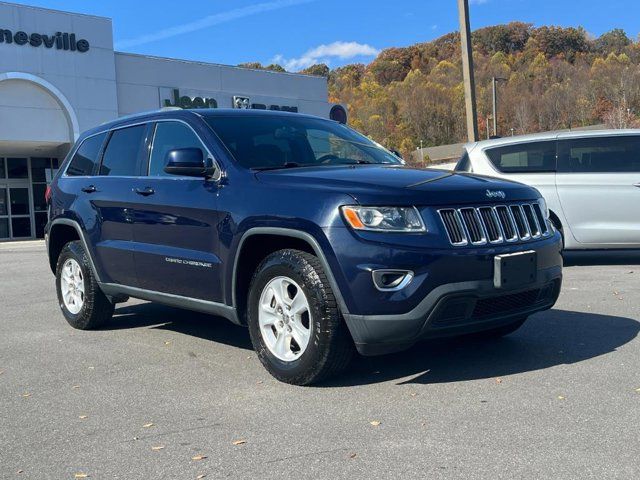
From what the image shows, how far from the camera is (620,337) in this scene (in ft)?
18.1

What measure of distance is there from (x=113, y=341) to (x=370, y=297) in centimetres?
301

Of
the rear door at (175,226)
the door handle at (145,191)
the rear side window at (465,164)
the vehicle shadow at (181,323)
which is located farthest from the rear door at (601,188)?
the door handle at (145,191)

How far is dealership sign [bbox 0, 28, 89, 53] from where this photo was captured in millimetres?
24094

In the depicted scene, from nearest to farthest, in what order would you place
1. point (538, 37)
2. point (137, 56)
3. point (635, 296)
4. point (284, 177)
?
point (284, 177) < point (635, 296) < point (137, 56) < point (538, 37)

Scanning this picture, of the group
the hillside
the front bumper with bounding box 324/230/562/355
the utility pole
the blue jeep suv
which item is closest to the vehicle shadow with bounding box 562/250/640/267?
the utility pole

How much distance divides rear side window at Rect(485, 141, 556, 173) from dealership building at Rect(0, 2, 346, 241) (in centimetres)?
1931

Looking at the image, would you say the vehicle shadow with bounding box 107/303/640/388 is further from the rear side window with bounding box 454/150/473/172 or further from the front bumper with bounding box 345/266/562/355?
the rear side window with bounding box 454/150/473/172

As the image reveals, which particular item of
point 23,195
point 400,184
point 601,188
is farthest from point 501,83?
point 400,184

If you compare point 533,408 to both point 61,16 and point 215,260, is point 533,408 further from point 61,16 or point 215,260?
point 61,16

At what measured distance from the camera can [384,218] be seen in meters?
4.15

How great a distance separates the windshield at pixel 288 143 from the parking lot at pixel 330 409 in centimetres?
147

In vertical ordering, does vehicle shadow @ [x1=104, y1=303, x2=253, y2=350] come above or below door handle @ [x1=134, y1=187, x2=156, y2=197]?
below

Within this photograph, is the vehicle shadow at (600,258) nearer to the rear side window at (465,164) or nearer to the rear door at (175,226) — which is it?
the rear side window at (465,164)

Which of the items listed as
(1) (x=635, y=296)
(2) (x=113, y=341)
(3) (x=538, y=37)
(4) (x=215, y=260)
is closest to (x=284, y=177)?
(4) (x=215, y=260)
